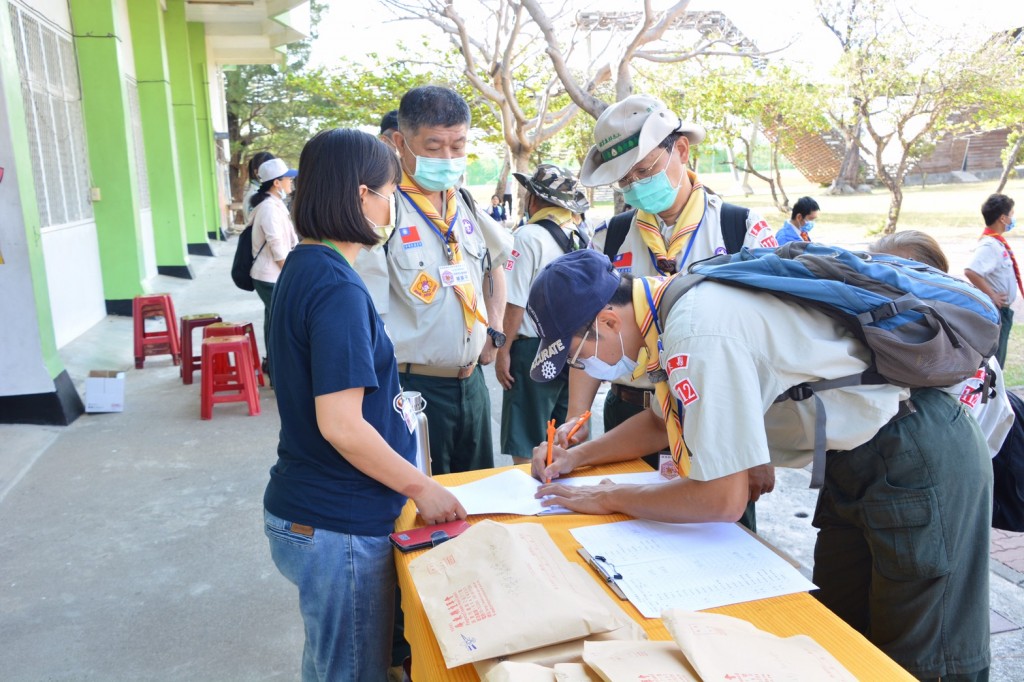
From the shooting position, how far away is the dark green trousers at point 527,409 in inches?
135

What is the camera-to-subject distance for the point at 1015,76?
1355 cm

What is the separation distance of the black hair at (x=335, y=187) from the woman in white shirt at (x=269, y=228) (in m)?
3.94

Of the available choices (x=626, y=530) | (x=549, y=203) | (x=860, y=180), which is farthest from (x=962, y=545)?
(x=860, y=180)

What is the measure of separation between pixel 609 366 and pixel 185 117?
49.5 ft

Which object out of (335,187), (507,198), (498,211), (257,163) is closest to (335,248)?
(335,187)

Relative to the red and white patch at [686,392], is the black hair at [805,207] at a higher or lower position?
lower

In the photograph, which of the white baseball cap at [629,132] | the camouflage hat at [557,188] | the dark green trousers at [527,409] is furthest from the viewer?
the camouflage hat at [557,188]

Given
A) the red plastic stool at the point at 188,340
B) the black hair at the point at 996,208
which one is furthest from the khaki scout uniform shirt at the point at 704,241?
the red plastic stool at the point at 188,340

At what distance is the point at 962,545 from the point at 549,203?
2439 mm

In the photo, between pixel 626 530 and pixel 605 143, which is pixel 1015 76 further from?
pixel 626 530

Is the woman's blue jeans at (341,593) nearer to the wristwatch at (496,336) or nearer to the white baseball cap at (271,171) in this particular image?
the wristwatch at (496,336)

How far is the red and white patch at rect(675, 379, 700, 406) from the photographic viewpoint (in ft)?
4.85

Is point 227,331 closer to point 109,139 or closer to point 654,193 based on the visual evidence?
point 654,193

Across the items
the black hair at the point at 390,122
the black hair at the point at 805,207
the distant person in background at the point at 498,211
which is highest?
the black hair at the point at 390,122
